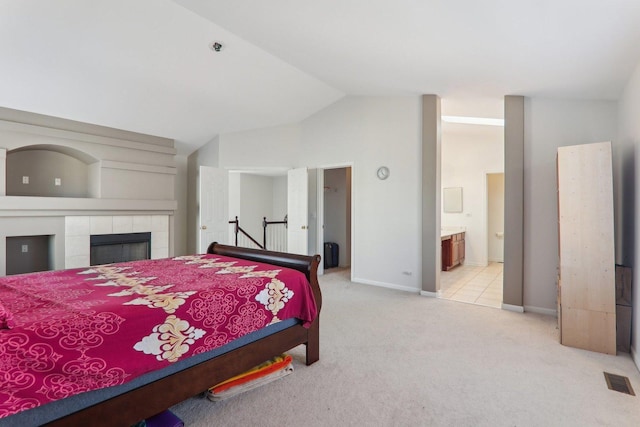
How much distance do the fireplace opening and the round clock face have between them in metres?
4.14

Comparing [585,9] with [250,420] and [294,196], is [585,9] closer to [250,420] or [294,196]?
[250,420]

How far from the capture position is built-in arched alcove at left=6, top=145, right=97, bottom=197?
15.8 feet

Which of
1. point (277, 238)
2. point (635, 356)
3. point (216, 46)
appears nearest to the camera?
point (635, 356)

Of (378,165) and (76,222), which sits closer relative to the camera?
(76,222)

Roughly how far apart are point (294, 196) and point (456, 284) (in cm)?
316

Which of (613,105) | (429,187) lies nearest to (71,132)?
(429,187)

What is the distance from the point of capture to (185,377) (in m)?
1.70

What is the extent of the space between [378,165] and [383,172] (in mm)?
155

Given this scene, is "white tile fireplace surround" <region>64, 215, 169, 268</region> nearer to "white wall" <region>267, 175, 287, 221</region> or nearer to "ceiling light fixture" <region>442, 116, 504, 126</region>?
"white wall" <region>267, 175, 287, 221</region>

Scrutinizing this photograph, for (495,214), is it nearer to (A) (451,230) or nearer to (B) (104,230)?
(A) (451,230)

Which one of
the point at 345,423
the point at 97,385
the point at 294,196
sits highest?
the point at 294,196

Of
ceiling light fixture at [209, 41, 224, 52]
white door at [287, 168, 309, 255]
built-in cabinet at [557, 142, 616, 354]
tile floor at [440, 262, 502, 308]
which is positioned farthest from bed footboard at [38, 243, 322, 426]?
white door at [287, 168, 309, 255]

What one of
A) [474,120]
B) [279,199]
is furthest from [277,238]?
[474,120]

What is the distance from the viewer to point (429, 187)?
175 inches
